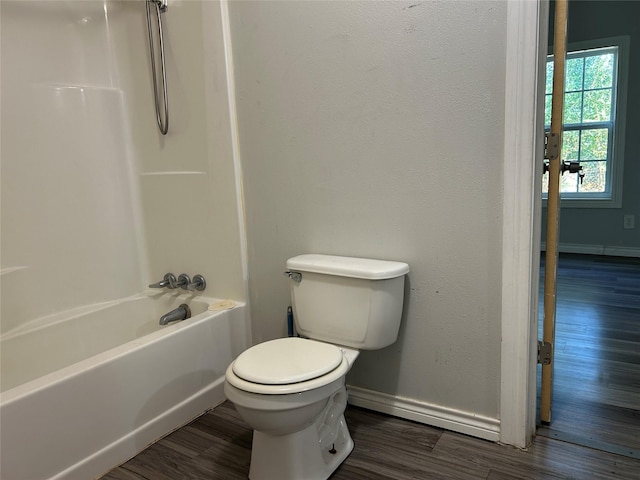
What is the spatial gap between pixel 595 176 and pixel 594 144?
0.99 ft

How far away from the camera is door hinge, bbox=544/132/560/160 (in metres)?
1.44

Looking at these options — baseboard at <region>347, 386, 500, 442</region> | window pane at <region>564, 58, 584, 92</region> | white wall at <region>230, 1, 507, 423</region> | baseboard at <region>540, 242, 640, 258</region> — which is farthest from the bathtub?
window pane at <region>564, 58, 584, 92</region>

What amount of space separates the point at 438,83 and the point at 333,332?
0.93m

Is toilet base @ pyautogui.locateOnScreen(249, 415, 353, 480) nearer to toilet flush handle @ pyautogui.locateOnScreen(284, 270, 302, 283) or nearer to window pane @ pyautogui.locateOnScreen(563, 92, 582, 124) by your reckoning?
toilet flush handle @ pyautogui.locateOnScreen(284, 270, 302, 283)

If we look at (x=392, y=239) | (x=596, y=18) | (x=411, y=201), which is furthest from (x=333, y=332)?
(x=596, y=18)

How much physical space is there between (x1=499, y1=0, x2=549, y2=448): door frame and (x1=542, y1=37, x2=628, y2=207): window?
310 cm

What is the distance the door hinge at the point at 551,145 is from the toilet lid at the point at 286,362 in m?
0.94

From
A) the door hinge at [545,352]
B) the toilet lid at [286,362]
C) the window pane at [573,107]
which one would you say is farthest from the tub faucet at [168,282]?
the window pane at [573,107]

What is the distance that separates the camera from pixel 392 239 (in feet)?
5.41

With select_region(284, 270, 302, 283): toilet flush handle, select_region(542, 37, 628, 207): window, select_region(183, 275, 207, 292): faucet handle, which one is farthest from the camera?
select_region(542, 37, 628, 207): window

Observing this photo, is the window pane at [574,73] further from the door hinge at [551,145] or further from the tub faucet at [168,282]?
the tub faucet at [168,282]

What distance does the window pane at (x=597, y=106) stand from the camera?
4.14 m

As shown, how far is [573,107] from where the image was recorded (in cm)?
431

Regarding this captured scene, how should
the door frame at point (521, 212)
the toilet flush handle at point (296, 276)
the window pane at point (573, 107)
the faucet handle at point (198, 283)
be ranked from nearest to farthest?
the door frame at point (521, 212) → the toilet flush handle at point (296, 276) → the faucet handle at point (198, 283) → the window pane at point (573, 107)
